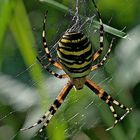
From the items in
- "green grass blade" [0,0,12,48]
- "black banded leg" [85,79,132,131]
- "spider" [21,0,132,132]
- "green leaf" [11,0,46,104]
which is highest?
"green grass blade" [0,0,12,48]

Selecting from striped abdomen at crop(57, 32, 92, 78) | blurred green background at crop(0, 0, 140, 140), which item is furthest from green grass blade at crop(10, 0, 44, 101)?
striped abdomen at crop(57, 32, 92, 78)

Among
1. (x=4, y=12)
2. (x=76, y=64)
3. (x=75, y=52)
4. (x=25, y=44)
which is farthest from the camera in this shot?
(x=25, y=44)

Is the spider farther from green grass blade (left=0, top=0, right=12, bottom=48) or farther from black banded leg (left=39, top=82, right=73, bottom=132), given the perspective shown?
green grass blade (left=0, top=0, right=12, bottom=48)

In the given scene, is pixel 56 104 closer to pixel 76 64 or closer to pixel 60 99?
pixel 60 99

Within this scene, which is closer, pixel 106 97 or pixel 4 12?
pixel 4 12

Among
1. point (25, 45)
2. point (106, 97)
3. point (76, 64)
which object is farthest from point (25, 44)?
point (106, 97)

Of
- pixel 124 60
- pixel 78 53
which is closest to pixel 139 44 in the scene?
pixel 124 60

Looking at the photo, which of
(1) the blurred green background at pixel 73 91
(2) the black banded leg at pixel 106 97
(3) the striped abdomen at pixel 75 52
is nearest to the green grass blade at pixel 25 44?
(1) the blurred green background at pixel 73 91
